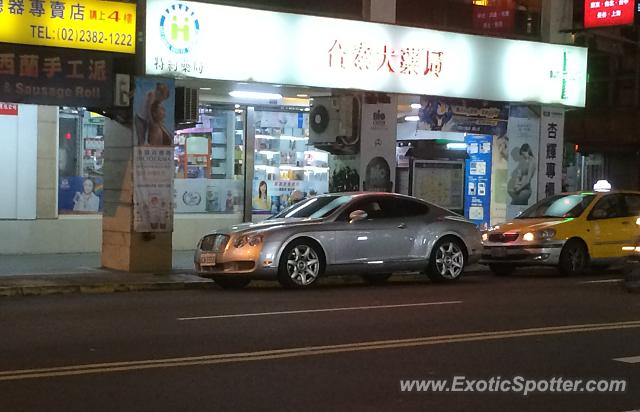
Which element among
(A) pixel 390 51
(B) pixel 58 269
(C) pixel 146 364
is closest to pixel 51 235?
(B) pixel 58 269

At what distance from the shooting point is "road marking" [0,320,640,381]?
24.9 feet

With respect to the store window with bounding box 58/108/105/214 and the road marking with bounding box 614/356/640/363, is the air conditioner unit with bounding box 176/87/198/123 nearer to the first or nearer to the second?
the store window with bounding box 58/108/105/214

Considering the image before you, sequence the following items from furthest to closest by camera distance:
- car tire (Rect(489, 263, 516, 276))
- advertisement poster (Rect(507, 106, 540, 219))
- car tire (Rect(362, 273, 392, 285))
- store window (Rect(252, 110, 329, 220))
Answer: advertisement poster (Rect(507, 106, 540, 219)), store window (Rect(252, 110, 329, 220)), car tire (Rect(489, 263, 516, 276)), car tire (Rect(362, 273, 392, 285))

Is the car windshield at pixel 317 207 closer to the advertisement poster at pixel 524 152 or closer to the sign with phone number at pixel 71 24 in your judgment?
the sign with phone number at pixel 71 24

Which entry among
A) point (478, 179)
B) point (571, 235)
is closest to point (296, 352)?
point (571, 235)

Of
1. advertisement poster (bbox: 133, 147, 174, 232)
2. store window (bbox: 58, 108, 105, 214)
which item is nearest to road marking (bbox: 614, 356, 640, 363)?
advertisement poster (bbox: 133, 147, 174, 232)

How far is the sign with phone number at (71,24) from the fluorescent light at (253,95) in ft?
12.1

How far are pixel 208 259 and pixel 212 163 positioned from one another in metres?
6.95

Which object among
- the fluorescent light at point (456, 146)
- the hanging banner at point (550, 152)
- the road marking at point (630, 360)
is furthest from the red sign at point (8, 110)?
the road marking at point (630, 360)

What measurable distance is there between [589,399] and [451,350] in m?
1.98

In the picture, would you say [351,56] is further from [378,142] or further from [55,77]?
[55,77]

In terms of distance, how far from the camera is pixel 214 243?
46.1 feet

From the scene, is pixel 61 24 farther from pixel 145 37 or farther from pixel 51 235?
pixel 51 235

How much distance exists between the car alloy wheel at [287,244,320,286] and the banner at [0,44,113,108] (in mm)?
4439
